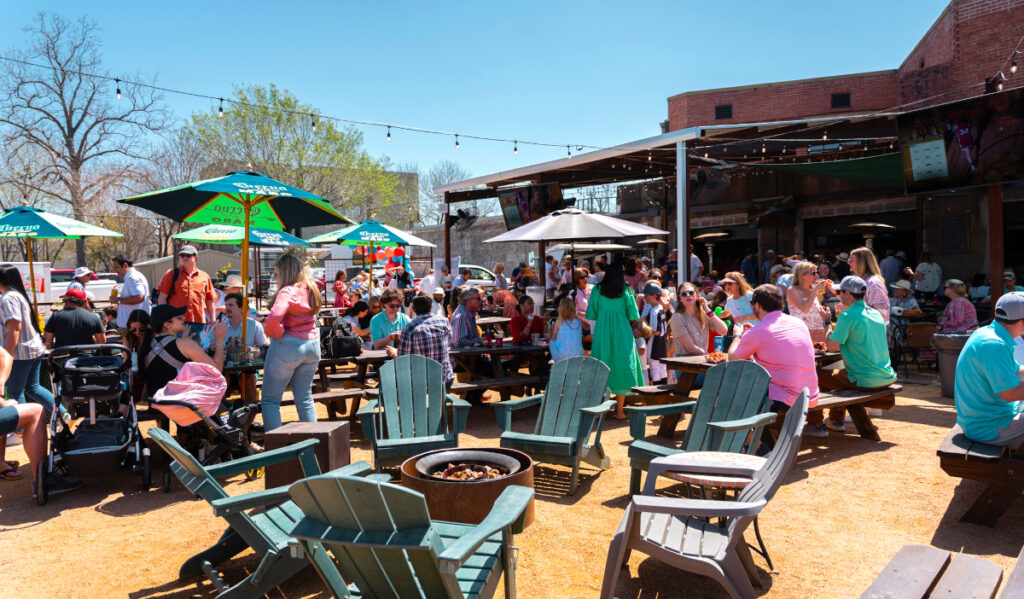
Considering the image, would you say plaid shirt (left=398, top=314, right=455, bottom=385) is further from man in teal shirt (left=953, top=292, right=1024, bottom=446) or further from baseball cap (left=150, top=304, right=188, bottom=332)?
man in teal shirt (left=953, top=292, right=1024, bottom=446)

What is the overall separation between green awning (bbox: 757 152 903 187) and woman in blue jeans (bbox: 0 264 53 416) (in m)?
10.8

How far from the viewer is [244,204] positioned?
6.37 meters

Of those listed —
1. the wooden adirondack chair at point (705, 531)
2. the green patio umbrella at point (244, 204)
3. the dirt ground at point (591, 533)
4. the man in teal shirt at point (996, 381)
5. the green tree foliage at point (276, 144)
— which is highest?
the green tree foliage at point (276, 144)

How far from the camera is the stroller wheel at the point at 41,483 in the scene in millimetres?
4766

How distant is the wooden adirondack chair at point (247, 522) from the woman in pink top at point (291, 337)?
143 cm

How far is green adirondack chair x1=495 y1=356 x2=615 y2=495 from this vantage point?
479cm

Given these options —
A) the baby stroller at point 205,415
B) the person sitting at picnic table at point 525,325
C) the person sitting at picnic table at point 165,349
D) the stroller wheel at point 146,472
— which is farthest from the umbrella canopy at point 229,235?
the stroller wheel at point 146,472

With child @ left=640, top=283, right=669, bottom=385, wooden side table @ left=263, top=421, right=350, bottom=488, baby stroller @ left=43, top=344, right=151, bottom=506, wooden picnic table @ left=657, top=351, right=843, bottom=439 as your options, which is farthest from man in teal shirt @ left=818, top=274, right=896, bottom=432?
baby stroller @ left=43, top=344, right=151, bottom=506

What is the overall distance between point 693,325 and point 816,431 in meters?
1.50

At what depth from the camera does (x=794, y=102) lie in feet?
75.2

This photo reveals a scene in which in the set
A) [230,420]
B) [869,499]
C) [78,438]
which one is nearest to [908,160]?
[869,499]

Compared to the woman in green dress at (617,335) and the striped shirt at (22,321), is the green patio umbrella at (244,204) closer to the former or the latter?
the striped shirt at (22,321)

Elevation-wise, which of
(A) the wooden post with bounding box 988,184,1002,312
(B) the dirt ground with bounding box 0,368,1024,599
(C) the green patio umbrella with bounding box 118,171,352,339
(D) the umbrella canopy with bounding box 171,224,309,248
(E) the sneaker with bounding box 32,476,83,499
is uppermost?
(D) the umbrella canopy with bounding box 171,224,309,248

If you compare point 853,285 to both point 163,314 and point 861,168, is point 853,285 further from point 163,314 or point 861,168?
point 861,168
